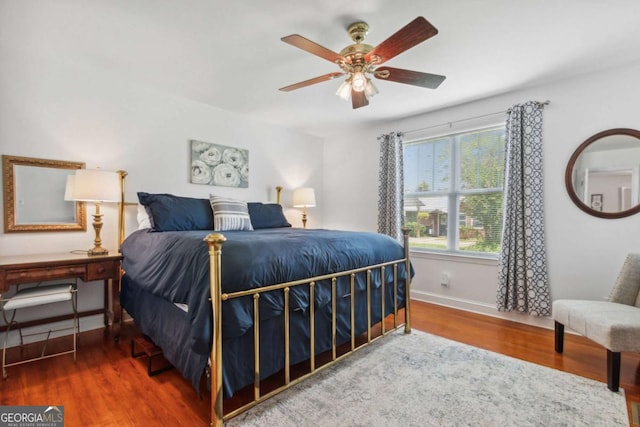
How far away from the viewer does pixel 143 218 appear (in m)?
2.77

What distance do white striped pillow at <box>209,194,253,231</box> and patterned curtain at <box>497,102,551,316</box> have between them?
258 centimetres

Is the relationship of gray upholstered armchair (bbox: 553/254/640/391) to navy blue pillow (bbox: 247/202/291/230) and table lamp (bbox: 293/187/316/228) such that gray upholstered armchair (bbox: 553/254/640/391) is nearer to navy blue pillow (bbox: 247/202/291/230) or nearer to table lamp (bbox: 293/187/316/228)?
navy blue pillow (bbox: 247/202/291/230)

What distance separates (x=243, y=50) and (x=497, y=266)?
3.13 m

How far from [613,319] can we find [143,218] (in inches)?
142

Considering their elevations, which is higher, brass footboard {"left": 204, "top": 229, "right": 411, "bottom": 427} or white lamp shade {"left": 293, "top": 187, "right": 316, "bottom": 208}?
white lamp shade {"left": 293, "top": 187, "right": 316, "bottom": 208}

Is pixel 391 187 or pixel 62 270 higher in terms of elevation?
pixel 391 187

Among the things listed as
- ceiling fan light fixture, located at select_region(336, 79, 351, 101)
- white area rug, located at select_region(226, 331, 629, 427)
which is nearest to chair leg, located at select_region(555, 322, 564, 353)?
white area rug, located at select_region(226, 331, 629, 427)

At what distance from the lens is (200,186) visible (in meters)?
3.41

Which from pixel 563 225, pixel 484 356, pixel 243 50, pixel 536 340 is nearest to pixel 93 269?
pixel 243 50

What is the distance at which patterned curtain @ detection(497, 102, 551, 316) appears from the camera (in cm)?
281

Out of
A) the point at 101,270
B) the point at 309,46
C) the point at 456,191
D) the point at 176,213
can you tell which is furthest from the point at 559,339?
the point at 101,270

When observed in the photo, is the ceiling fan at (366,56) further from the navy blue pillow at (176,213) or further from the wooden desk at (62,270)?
the wooden desk at (62,270)

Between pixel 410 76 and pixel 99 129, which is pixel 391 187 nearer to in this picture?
pixel 410 76

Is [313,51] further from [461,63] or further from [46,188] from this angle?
[46,188]
